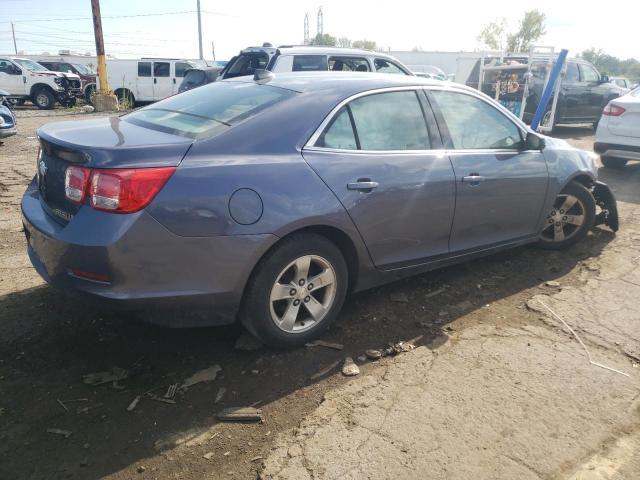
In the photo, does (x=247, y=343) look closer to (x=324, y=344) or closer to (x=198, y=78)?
(x=324, y=344)

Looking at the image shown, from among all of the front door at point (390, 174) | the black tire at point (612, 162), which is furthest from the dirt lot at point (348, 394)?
the black tire at point (612, 162)

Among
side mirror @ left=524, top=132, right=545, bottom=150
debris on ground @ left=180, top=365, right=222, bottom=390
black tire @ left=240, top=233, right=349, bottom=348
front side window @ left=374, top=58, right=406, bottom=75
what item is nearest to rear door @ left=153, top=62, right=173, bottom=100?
front side window @ left=374, top=58, right=406, bottom=75

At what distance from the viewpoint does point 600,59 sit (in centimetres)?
8138

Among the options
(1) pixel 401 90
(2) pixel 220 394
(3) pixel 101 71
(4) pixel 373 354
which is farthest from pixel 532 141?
(3) pixel 101 71

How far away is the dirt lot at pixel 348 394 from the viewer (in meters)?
2.22

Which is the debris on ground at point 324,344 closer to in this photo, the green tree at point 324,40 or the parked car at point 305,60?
the parked car at point 305,60

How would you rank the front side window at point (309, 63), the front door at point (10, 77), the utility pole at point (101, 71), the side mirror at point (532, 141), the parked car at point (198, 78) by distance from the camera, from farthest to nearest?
1. the front door at point (10, 77)
2. the utility pole at point (101, 71)
3. the parked car at point (198, 78)
4. the front side window at point (309, 63)
5. the side mirror at point (532, 141)

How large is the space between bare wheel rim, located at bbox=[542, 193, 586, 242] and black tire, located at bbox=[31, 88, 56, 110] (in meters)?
20.1

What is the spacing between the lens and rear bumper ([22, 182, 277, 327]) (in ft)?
7.96

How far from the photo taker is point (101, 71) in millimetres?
17266

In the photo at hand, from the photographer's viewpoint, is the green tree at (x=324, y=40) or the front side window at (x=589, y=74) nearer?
the front side window at (x=589, y=74)

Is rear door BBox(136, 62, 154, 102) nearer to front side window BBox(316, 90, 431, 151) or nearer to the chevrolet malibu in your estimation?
the chevrolet malibu

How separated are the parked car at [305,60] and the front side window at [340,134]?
17.3 feet

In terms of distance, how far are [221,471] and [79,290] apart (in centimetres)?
116
